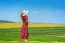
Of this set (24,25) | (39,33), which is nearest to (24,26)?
(24,25)

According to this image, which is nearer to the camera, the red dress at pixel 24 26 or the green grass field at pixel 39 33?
the red dress at pixel 24 26

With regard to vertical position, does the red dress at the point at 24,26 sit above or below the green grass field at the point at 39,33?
above

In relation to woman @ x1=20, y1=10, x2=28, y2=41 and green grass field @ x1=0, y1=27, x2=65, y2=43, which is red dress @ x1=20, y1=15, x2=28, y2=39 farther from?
green grass field @ x1=0, y1=27, x2=65, y2=43

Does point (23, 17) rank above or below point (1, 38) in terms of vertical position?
above

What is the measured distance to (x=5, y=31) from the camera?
2309cm

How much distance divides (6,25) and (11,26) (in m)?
0.41

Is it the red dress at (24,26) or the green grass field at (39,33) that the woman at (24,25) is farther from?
the green grass field at (39,33)

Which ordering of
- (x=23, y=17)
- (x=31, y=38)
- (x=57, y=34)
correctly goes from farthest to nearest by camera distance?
(x=57, y=34), (x=31, y=38), (x=23, y=17)

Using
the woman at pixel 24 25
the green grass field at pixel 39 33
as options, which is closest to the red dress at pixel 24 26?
the woman at pixel 24 25

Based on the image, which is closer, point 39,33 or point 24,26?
point 24,26

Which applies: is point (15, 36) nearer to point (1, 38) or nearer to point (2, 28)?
point (1, 38)

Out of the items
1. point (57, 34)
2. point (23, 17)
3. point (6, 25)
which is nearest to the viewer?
point (23, 17)

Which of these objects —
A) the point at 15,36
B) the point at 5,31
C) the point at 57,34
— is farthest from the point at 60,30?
the point at 15,36

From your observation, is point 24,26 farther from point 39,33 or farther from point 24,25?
point 39,33
